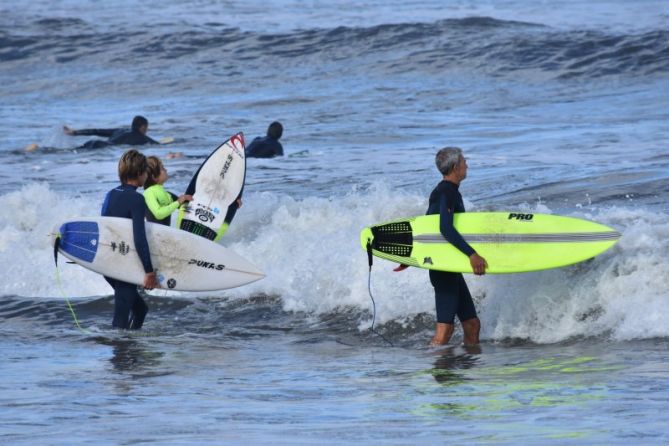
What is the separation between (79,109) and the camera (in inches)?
1023

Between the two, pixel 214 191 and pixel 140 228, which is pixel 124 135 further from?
Result: pixel 140 228

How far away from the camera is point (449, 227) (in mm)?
7227

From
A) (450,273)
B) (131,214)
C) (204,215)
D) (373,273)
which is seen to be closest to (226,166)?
(204,215)

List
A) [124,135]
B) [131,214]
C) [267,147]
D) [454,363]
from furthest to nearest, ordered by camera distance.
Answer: [124,135], [267,147], [131,214], [454,363]

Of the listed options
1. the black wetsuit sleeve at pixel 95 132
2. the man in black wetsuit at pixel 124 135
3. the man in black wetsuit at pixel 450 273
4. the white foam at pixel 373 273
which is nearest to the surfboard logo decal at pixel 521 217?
the man in black wetsuit at pixel 450 273

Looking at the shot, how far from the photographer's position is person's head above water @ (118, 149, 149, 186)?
7441 millimetres

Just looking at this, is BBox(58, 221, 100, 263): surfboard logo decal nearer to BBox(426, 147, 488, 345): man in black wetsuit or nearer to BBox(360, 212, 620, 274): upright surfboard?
BBox(360, 212, 620, 274): upright surfboard

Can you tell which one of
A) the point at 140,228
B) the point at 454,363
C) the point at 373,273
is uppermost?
the point at 140,228

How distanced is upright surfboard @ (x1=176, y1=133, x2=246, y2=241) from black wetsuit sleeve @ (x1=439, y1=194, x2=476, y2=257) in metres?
2.96

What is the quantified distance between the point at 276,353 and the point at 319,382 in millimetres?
1429

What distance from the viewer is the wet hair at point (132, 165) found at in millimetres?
7441

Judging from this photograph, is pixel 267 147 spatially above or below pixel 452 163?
below

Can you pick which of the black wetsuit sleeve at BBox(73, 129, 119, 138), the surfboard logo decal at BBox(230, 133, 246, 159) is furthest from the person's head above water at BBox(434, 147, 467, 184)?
the black wetsuit sleeve at BBox(73, 129, 119, 138)

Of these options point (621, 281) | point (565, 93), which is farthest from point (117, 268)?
point (565, 93)
